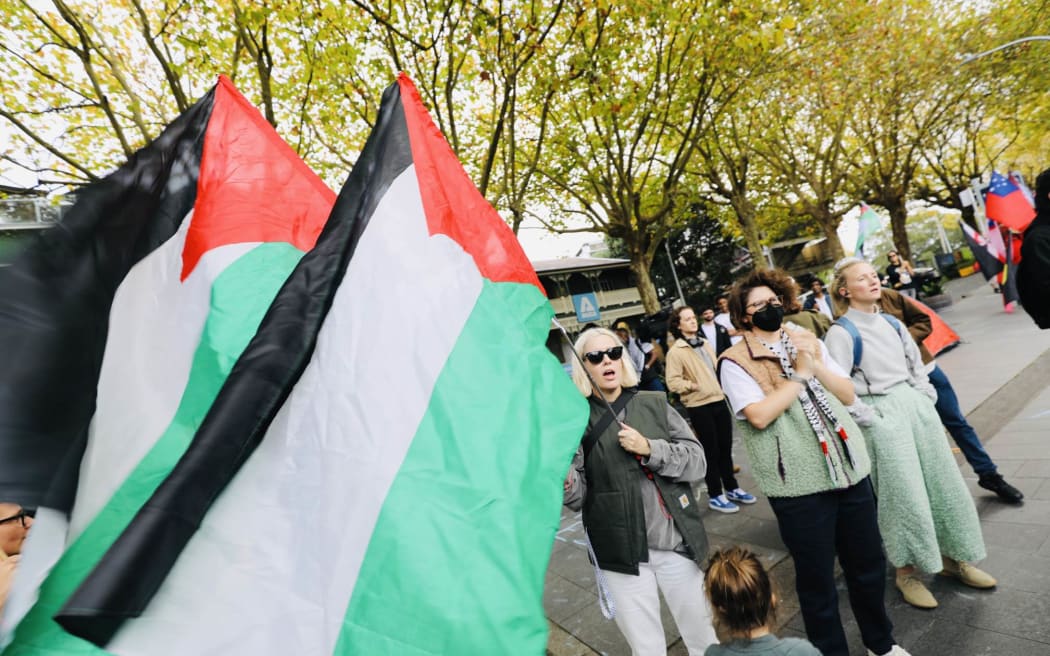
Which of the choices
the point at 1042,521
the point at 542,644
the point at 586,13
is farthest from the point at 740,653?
the point at 586,13

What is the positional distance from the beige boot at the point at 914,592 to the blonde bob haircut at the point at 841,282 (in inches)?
63.3

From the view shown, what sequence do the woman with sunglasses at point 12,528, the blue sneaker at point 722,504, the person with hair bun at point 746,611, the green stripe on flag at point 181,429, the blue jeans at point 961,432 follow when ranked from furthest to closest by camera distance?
the blue sneaker at point 722,504 < the blue jeans at point 961,432 < the person with hair bun at point 746,611 < the woman with sunglasses at point 12,528 < the green stripe on flag at point 181,429

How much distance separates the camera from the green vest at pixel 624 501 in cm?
232

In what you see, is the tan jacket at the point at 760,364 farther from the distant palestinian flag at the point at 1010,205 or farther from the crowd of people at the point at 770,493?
the distant palestinian flag at the point at 1010,205

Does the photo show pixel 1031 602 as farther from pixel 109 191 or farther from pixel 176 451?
pixel 109 191

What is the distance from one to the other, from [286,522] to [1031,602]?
365 cm

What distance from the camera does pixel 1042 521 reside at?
3.43 m

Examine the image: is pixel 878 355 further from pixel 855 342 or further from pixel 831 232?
pixel 831 232

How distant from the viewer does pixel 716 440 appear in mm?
5043

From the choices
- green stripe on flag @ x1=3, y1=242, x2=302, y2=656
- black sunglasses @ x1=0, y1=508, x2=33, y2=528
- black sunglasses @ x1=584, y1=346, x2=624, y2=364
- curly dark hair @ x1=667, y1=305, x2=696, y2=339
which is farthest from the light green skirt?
black sunglasses @ x1=0, y1=508, x2=33, y2=528

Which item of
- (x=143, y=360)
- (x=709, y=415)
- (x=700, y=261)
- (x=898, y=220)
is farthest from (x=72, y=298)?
(x=700, y=261)

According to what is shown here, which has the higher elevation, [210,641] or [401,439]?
[401,439]

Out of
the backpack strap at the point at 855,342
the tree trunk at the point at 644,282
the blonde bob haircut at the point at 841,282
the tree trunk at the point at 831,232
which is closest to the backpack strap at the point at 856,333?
the backpack strap at the point at 855,342

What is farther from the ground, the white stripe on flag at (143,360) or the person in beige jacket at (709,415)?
the white stripe on flag at (143,360)
